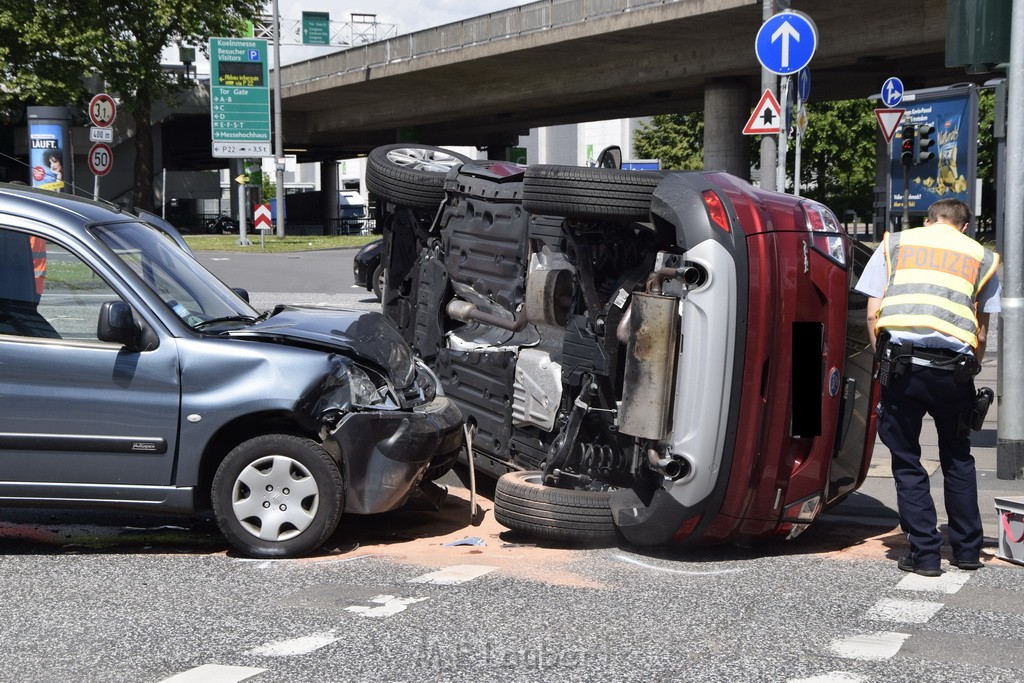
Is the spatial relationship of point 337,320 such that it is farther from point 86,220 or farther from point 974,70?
point 974,70

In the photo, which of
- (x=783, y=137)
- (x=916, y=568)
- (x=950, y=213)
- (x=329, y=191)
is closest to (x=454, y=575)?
(x=916, y=568)

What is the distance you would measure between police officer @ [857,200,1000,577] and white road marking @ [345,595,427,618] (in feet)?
7.53

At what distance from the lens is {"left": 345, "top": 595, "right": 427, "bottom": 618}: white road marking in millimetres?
5094

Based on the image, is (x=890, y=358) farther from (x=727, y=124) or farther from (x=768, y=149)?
(x=727, y=124)

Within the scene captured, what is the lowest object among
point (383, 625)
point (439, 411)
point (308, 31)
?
point (383, 625)

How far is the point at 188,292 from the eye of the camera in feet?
21.2

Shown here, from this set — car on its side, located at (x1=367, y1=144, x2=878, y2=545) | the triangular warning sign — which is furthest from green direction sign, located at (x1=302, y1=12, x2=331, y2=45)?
car on its side, located at (x1=367, y1=144, x2=878, y2=545)

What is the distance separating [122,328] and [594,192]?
2.28m

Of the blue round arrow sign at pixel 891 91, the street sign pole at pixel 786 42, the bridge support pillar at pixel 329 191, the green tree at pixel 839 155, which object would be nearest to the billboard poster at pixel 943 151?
the street sign pole at pixel 786 42

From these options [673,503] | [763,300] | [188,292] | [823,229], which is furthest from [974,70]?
[188,292]

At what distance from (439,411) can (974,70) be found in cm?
435

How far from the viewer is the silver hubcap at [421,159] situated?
28.9ft

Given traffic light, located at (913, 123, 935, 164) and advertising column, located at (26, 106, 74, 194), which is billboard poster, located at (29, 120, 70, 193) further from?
traffic light, located at (913, 123, 935, 164)

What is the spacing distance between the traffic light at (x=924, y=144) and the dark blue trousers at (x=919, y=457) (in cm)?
913
